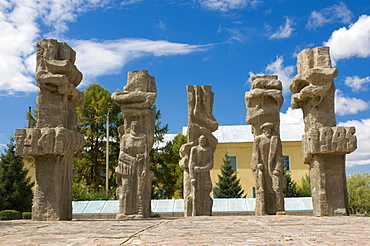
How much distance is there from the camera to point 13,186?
18.5 m

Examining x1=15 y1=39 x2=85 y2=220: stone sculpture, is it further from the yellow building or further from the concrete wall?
the concrete wall

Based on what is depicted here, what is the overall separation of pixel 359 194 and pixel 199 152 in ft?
81.9

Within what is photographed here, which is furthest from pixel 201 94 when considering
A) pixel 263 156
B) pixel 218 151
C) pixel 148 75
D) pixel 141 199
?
pixel 218 151

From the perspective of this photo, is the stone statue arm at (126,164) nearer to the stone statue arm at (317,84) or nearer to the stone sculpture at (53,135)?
the stone sculpture at (53,135)

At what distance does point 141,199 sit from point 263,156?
3611 mm

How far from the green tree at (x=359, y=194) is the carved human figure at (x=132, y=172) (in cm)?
2443

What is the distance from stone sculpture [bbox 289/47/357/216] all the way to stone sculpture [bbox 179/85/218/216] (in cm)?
258

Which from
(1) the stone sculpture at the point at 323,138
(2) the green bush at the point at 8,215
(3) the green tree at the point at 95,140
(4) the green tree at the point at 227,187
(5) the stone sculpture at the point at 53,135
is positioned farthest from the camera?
(3) the green tree at the point at 95,140

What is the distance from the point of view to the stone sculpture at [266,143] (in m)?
11.6

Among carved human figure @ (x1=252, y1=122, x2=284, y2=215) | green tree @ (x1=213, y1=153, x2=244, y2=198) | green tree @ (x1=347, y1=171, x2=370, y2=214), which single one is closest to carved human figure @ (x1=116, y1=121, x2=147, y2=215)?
carved human figure @ (x1=252, y1=122, x2=284, y2=215)

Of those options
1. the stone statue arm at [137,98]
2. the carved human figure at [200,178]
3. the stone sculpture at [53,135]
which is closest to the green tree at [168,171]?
the carved human figure at [200,178]

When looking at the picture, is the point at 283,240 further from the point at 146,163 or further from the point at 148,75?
the point at 148,75

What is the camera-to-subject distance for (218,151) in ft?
85.9

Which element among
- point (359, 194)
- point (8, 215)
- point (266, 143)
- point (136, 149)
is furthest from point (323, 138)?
point (359, 194)
